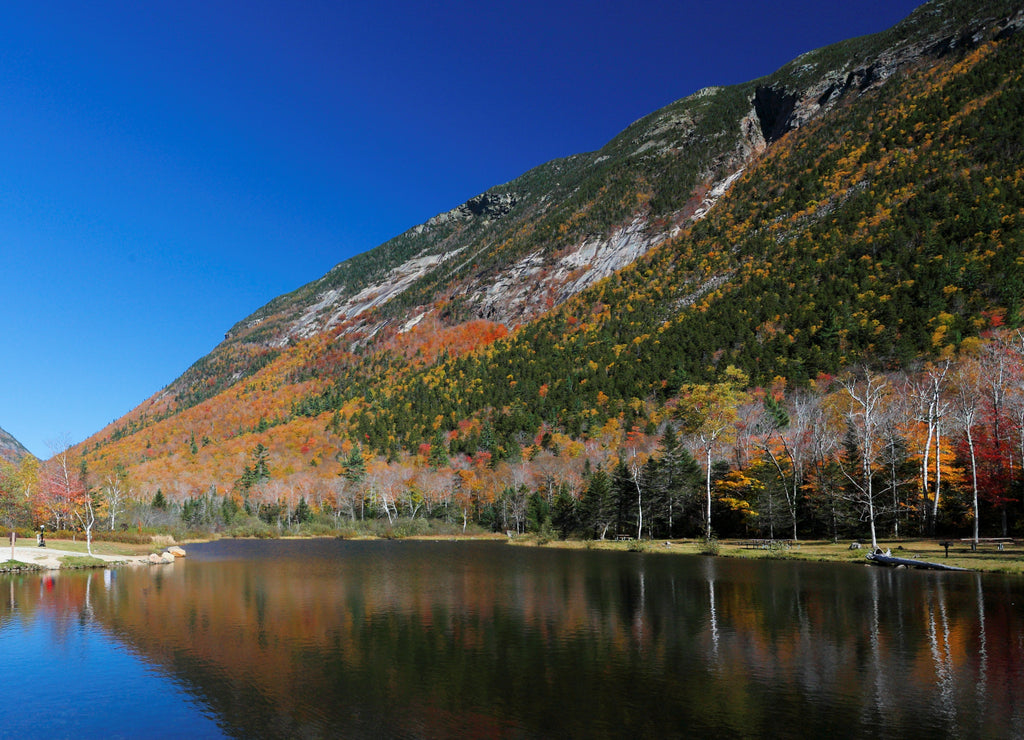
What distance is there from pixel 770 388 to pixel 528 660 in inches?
4220

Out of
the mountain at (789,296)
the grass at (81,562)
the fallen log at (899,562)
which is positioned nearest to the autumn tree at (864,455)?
the fallen log at (899,562)

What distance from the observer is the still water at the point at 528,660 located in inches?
570

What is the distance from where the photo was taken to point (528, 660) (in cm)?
1973

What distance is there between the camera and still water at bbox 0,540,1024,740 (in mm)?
14484

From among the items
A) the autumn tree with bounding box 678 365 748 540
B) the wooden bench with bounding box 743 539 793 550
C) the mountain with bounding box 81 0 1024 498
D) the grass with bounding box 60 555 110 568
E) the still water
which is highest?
the mountain with bounding box 81 0 1024 498

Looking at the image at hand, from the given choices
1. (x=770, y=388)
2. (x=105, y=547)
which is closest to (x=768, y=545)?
(x=770, y=388)

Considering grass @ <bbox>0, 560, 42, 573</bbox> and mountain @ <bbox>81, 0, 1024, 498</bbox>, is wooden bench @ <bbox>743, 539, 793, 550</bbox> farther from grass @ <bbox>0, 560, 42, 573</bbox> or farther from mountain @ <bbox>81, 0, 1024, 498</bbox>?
grass @ <bbox>0, 560, 42, 573</bbox>

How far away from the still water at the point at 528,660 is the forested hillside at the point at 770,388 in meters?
26.5

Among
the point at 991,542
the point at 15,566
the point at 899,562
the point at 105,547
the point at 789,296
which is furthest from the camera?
the point at 789,296

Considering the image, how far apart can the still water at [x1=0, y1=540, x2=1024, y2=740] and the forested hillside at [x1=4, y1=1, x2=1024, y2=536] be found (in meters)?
26.5

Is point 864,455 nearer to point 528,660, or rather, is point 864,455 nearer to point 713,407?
point 528,660

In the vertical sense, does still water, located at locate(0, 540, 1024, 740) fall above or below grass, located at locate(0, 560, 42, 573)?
above

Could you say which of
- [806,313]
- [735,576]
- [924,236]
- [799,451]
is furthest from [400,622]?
[924,236]

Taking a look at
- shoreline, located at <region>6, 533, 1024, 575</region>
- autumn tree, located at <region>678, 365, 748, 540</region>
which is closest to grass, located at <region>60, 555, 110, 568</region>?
shoreline, located at <region>6, 533, 1024, 575</region>
